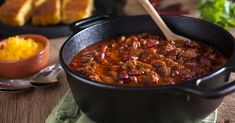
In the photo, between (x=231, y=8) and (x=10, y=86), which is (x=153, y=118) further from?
(x=231, y=8)

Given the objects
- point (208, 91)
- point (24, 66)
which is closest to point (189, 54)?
point (208, 91)

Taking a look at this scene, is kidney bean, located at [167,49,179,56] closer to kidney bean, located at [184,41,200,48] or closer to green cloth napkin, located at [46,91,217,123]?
kidney bean, located at [184,41,200,48]

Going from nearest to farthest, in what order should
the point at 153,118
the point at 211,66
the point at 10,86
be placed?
the point at 153,118 < the point at 211,66 < the point at 10,86

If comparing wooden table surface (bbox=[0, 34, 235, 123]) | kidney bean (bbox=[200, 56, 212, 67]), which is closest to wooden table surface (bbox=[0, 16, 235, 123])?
wooden table surface (bbox=[0, 34, 235, 123])

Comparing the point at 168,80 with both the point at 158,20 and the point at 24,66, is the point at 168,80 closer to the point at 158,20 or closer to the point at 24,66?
the point at 158,20

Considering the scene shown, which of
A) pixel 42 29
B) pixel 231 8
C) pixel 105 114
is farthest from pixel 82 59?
pixel 231 8

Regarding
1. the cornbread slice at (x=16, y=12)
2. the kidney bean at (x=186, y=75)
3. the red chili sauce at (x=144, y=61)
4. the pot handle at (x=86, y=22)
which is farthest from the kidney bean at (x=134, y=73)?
the cornbread slice at (x=16, y=12)
